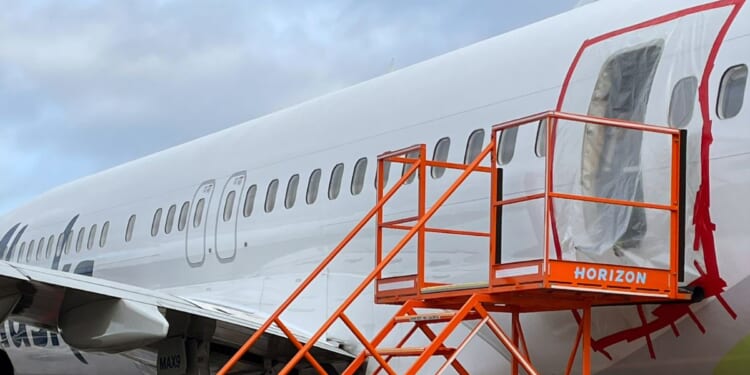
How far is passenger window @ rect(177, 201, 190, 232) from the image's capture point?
53.1 feet

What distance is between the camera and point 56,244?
20.0m

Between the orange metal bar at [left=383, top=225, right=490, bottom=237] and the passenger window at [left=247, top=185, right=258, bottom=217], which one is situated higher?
the passenger window at [left=247, top=185, right=258, bottom=217]

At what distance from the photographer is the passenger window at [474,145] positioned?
1117cm

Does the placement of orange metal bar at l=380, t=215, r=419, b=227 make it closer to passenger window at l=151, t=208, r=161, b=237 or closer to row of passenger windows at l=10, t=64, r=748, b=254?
row of passenger windows at l=10, t=64, r=748, b=254

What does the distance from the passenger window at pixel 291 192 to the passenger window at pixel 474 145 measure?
3153 millimetres

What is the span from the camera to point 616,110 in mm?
9688

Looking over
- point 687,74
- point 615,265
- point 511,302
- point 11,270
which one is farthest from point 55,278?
point 687,74

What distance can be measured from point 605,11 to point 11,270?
5390 mm

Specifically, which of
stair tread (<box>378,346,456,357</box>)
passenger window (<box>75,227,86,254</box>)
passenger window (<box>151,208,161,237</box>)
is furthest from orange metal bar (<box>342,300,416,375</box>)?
passenger window (<box>75,227,86,254</box>)

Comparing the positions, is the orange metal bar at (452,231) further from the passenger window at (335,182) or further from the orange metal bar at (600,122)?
the passenger window at (335,182)

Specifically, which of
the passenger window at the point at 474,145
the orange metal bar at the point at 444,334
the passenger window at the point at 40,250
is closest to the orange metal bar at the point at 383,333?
the orange metal bar at the point at 444,334

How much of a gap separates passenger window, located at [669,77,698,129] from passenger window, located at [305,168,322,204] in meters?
5.20

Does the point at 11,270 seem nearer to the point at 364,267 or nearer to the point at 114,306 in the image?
the point at 114,306

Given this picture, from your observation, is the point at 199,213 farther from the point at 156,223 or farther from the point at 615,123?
the point at 615,123
